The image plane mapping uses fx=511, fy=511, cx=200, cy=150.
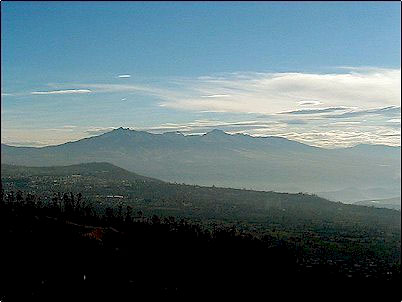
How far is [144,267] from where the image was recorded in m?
29.6

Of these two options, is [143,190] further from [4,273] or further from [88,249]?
[4,273]

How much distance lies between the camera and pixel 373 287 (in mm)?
33438

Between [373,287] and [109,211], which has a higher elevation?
[109,211]

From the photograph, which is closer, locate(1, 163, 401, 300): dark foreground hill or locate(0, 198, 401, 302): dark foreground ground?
locate(0, 198, 401, 302): dark foreground ground

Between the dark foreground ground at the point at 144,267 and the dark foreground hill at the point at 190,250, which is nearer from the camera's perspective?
the dark foreground ground at the point at 144,267

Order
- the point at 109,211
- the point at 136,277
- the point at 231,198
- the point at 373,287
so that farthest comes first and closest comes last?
the point at 231,198 < the point at 109,211 < the point at 373,287 < the point at 136,277

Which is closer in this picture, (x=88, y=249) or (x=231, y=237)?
(x=88, y=249)

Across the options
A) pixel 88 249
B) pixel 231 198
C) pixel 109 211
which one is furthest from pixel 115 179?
pixel 88 249

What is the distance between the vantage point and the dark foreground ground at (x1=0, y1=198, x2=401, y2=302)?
24.4m

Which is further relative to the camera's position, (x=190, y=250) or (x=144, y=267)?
(x=190, y=250)

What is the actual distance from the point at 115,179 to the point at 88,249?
61.0m

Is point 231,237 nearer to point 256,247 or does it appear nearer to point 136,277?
point 256,247

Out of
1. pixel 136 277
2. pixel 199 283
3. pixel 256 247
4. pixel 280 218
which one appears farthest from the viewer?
pixel 280 218

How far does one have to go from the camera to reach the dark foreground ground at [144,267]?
961 inches
